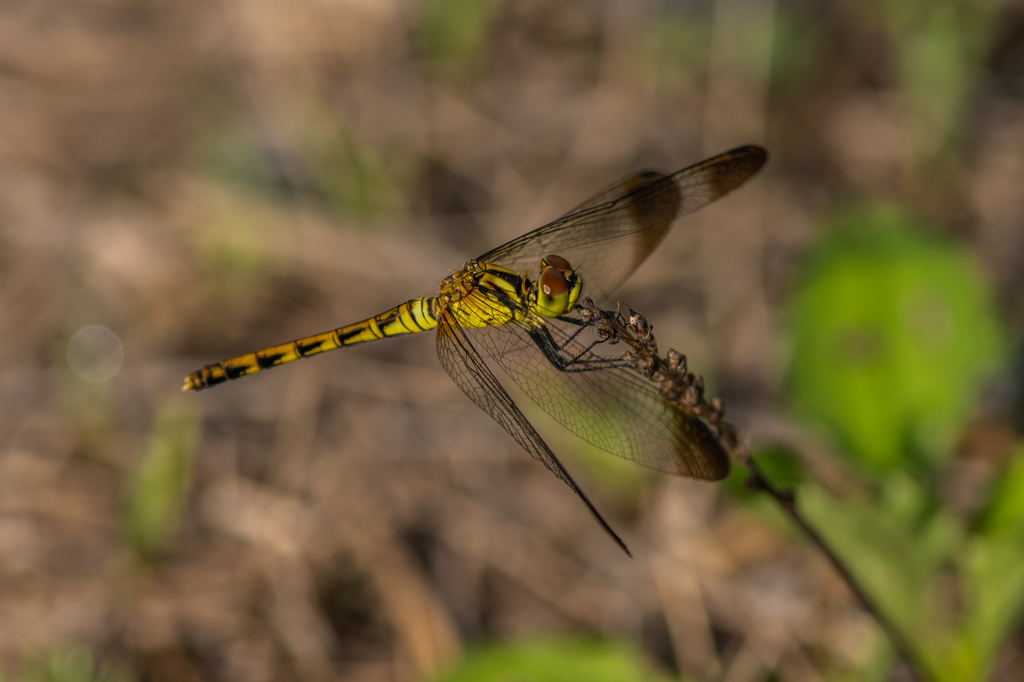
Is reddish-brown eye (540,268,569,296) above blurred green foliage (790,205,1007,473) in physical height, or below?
above

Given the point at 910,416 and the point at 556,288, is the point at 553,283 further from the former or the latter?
the point at 910,416

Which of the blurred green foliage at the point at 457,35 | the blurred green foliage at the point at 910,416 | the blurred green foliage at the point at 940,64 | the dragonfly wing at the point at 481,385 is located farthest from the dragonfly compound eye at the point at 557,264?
the blurred green foliage at the point at 457,35

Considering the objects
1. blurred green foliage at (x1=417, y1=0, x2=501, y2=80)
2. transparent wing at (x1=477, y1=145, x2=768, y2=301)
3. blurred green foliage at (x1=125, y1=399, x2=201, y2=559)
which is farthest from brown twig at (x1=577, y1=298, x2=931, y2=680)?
blurred green foliage at (x1=417, y1=0, x2=501, y2=80)

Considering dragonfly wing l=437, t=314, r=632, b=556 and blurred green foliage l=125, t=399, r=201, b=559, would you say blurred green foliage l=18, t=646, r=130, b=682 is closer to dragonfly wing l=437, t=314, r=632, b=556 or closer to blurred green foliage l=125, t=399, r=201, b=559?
blurred green foliage l=125, t=399, r=201, b=559

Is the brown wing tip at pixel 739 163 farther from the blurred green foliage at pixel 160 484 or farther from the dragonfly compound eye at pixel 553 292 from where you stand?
the blurred green foliage at pixel 160 484

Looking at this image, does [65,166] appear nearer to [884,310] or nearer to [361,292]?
[361,292]
